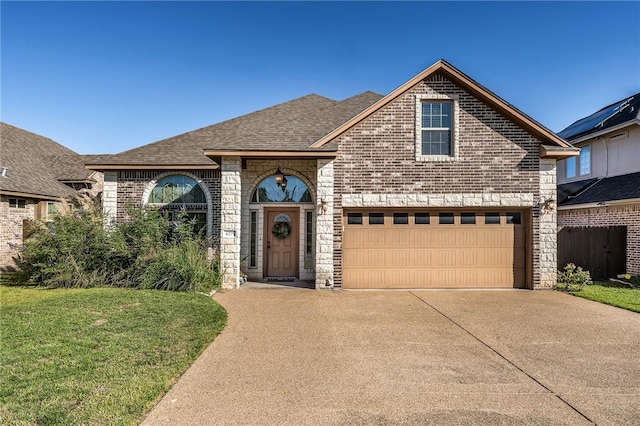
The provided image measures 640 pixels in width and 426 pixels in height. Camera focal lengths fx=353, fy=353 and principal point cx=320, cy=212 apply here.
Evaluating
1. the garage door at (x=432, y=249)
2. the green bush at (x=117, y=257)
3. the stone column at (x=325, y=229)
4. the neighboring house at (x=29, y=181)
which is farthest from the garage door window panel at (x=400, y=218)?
the neighboring house at (x=29, y=181)

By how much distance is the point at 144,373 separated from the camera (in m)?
4.12

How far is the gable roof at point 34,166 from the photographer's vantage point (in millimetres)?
14125

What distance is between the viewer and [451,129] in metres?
10.2

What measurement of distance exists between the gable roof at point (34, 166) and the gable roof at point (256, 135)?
440cm

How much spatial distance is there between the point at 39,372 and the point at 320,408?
3.30 m

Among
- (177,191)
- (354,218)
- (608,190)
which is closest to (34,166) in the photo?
(177,191)

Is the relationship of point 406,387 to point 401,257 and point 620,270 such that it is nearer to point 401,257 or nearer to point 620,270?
point 401,257

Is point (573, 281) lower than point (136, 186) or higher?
lower

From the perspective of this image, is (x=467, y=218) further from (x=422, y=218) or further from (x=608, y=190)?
(x=608, y=190)

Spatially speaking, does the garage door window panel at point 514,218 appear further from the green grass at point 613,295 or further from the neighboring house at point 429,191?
the green grass at point 613,295

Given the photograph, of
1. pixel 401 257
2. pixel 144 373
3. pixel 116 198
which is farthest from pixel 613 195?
pixel 116 198

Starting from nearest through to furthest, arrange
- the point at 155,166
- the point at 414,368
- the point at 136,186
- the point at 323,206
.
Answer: the point at 414,368
the point at 323,206
the point at 155,166
the point at 136,186

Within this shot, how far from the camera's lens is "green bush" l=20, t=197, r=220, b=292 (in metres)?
9.24

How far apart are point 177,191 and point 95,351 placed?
7.86 m
